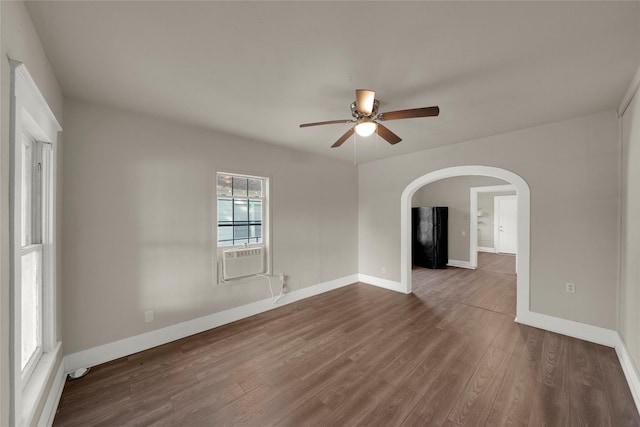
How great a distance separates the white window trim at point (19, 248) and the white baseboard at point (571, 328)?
4.57 m

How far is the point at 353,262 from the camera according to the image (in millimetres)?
5102

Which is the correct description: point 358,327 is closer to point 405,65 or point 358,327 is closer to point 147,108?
point 405,65

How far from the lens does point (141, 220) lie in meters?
2.61

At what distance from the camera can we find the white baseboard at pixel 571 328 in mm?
2628

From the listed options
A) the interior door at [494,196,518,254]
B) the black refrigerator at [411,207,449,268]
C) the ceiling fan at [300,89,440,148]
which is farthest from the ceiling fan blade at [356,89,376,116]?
the interior door at [494,196,518,254]

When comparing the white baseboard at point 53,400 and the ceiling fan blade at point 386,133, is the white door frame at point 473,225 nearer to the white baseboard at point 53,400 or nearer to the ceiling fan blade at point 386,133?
the ceiling fan blade at point 386,133

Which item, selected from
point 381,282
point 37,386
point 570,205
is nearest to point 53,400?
point 37,386

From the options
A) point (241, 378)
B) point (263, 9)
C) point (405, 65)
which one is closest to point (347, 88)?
point (405, 65)

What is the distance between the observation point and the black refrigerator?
6.41 m

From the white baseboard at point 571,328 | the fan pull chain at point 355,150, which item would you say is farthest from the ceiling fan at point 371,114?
the white baseboard at point 571,328

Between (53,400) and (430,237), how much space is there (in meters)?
6.79

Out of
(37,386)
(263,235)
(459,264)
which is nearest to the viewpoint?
(37,386)

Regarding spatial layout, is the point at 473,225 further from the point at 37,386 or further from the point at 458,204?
the point at 37,386

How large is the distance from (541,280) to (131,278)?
15.6 feet
